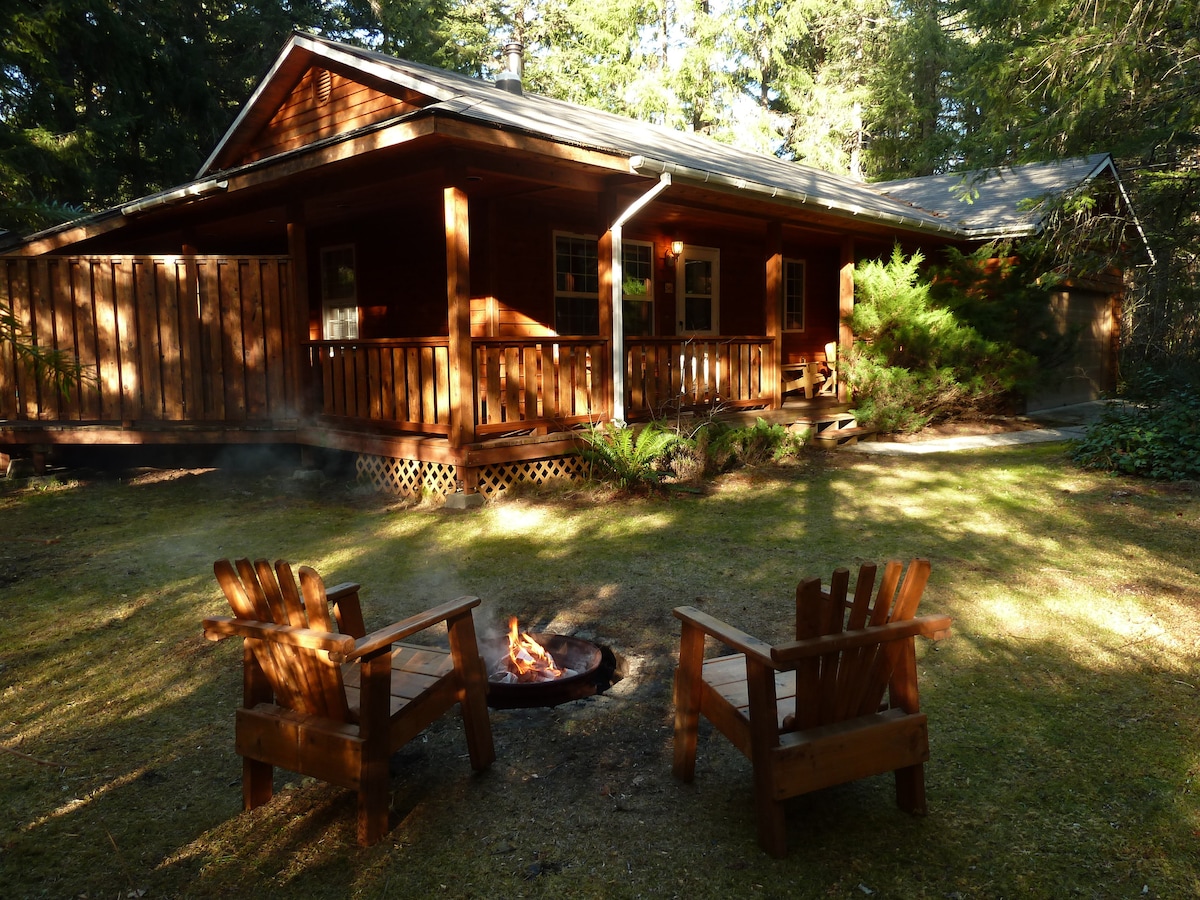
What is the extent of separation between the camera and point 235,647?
466cm

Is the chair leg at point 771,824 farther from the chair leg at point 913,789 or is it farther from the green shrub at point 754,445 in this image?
the green shrub at point 754,445

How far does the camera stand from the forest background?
31.7ft

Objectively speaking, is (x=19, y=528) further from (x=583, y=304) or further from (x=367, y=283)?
(x=583, y=304)

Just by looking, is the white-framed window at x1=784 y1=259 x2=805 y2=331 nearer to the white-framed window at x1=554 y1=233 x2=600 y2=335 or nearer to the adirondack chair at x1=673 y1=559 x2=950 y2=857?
the white-framed window at x1=554 y1=233 x2=600 y2=335

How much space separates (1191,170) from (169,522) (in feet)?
46.1

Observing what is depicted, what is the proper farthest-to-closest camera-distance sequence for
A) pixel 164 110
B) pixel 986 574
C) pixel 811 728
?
pixel 164 110
pixel 986 574
pixel 811 728

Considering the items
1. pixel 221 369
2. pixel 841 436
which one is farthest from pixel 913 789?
pixel 841 436

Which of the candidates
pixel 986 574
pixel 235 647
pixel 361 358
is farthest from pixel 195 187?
pixel 986 574

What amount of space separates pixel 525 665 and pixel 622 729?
0.63 metres

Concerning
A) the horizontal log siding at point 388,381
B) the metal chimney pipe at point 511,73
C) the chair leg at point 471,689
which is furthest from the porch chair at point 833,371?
the chair leg at point 471,689

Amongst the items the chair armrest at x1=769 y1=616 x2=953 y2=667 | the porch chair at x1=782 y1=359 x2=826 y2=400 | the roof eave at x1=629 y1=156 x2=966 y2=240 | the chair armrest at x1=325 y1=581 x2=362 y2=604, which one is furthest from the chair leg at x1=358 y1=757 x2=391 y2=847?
the porch chair at x1=782 y1=359 x2=826 y2=400

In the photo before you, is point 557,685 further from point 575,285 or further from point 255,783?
point 575,285

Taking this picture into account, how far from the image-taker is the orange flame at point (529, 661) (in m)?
3.96

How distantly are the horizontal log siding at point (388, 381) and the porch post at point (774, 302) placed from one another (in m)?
5.13
